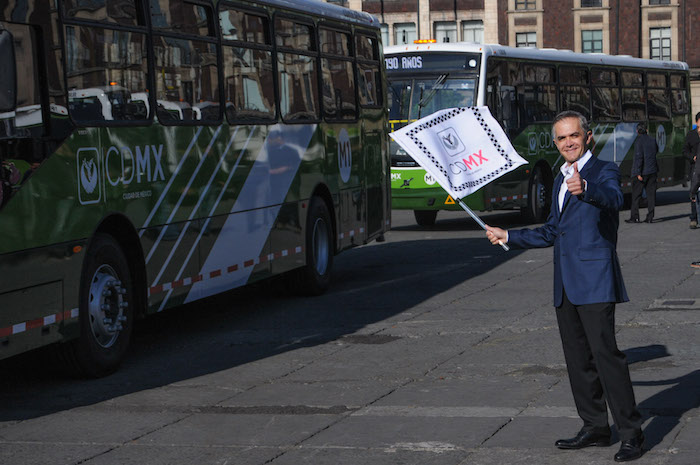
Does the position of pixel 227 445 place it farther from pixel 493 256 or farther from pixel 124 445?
pixel 493 256

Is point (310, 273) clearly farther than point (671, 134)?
No

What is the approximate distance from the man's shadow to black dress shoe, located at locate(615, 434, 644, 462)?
25cm

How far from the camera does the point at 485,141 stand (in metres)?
7.07

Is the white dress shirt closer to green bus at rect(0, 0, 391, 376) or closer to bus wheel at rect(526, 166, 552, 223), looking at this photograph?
green bus at rect(0, 0, 391, 376)

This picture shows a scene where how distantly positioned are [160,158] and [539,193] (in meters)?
15.4

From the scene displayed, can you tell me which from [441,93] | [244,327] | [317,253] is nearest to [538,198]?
[441,93]

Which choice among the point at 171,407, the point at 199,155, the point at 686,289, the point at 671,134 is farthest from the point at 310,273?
the point at 671,134

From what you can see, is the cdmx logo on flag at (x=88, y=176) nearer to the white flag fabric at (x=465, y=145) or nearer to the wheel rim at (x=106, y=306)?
the wheel rim at (x=106, y=306)

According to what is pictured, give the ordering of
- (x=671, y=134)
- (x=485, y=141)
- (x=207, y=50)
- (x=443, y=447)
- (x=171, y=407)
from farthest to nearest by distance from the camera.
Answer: (x=671, y=134)
(x=207, y=50)
(x=171, y=407)
(x=485, y=141)
(x=443, y=447)

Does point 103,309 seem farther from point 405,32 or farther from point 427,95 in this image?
point 405,32

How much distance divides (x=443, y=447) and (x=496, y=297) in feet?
21.7

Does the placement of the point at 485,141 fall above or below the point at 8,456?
above

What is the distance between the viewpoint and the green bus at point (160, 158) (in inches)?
325

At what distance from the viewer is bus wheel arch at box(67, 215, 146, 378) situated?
29.4 ft
